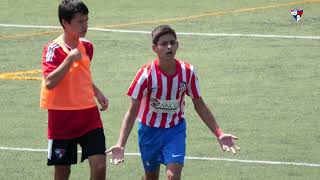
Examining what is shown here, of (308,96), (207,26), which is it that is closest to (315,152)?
(308,96)

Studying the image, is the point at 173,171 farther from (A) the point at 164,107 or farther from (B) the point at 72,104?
(B) the point at 72,104

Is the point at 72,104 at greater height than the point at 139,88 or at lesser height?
lesser

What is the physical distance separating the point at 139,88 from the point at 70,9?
0.94 metres

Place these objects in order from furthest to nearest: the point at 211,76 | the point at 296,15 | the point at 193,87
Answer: the point at 296,15 → the point at 211,76 → the point at 193,87

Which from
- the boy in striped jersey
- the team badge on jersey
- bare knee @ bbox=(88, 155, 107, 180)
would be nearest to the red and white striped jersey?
the boy in striped jersey

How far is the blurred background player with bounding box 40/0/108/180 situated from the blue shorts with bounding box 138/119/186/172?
0.40 meters

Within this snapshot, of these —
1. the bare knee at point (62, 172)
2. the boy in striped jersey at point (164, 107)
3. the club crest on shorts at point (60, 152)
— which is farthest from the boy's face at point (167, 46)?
the bare knee at point (62, 172)

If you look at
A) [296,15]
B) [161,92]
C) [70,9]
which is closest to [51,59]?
[70,9]

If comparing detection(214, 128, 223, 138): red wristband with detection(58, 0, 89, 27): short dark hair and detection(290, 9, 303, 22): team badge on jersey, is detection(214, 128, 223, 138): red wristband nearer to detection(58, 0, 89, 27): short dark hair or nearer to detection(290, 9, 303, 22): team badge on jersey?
detection(58, 0, 89, 27): short dark hair

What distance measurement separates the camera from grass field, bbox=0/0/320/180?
43.7ft

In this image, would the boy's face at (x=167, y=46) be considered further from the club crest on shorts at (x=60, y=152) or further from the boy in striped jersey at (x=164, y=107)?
the club crest on shorts at (x=60, y=152)

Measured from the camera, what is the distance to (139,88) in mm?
10859

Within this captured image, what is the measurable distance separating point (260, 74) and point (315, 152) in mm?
4686

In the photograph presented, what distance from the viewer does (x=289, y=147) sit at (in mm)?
13914
